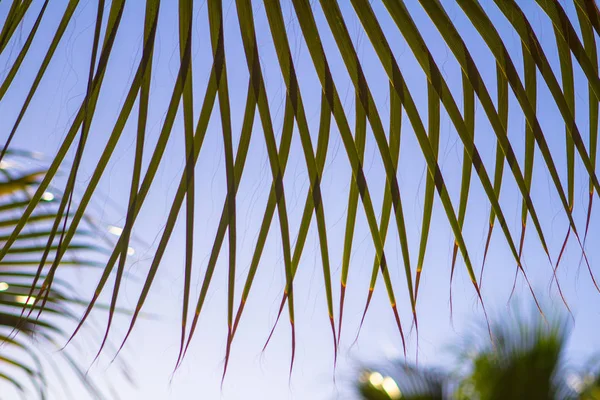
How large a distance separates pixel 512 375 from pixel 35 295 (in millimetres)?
2762

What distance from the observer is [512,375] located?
313 centimetres

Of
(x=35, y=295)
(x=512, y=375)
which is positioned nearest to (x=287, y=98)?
(x=35, y=295)

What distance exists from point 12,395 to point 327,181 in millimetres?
926

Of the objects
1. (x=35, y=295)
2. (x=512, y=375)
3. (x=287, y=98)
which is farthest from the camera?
(x=512, y=375)

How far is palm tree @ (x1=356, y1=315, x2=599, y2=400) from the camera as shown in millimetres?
3113

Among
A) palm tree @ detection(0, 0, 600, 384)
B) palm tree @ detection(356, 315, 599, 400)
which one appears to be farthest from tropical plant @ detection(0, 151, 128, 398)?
palm tree @ detection(356, 315, 599, 400)

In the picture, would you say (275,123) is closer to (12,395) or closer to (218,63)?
(218,63)

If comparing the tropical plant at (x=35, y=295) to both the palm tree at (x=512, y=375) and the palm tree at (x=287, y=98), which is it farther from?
the palm tree at (x=512, y=375)

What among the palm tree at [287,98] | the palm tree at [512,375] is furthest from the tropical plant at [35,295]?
the palm tree at [512,375]

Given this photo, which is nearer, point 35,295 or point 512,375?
point 35,295

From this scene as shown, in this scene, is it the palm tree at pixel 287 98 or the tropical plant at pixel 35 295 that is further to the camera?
the tropical plant at pixel 35 295

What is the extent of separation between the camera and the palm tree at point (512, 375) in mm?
3113

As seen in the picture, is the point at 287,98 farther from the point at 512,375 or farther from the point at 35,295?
the point at 512,375

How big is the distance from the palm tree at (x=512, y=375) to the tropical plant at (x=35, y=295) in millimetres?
2235
